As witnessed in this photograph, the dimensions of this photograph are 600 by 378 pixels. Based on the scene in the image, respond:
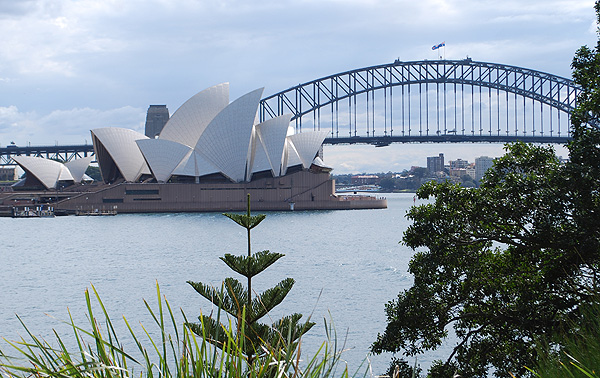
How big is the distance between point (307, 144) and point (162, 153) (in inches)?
693

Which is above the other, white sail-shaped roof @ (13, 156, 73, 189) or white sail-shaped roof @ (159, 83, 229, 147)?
white sail-shaped roof @ (159, 83, 229, 147)

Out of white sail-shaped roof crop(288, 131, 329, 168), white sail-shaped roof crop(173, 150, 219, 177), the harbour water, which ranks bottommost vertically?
the harbour water

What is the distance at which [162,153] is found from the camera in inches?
3049

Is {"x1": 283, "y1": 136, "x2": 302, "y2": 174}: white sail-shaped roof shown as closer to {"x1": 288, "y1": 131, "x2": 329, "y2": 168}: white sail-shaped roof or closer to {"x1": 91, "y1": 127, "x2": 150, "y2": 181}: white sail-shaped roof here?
{"x1": 288, "y1": 131, "x2": 329, "y2": 168}: white sail-shaped roof

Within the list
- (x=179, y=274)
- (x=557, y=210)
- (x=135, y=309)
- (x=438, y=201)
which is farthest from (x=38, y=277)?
(x=557, y=210)

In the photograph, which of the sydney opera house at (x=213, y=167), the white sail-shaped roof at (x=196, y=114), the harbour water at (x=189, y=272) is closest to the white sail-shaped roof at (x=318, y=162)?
the sydney opera house at (x=213, y=167)

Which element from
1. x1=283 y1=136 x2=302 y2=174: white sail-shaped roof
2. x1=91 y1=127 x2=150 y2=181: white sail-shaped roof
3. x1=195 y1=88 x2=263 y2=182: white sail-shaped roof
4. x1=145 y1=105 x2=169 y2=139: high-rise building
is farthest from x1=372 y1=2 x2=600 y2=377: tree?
x1=145 y1=105 x2=169 y2=139: high-rise building

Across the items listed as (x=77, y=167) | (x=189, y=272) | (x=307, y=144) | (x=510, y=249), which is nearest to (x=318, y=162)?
(x=307, y=144)

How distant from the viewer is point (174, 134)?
78875mm

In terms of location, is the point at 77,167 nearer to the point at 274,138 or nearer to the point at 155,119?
the point at 274,138

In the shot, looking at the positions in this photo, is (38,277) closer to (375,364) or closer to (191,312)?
(191,312)

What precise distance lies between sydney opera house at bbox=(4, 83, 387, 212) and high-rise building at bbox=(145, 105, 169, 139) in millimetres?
70276

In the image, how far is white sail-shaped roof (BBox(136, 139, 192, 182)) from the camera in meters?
76.9

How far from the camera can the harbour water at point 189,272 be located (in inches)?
751
